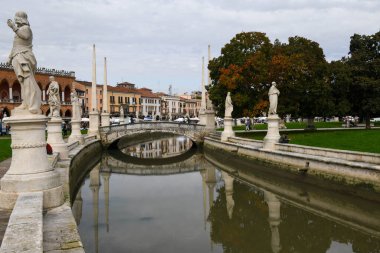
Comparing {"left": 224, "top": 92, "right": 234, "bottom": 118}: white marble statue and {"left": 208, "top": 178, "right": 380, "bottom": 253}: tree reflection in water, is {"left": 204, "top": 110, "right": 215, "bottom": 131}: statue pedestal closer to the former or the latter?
{"left": 224, "top": 92, "right": 234, "bottom": 118}: white marble statue

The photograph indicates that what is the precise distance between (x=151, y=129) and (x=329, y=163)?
25.7m

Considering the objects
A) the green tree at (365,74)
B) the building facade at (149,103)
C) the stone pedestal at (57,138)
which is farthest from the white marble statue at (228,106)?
the building facade at (149,103)

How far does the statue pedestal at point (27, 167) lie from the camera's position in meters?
7.26

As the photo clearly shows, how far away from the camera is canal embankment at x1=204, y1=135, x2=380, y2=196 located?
525 inches

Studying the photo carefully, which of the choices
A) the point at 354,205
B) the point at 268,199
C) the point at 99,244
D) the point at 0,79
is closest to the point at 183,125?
the point at 268,199

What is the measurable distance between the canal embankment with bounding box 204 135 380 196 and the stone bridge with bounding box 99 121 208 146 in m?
16.3

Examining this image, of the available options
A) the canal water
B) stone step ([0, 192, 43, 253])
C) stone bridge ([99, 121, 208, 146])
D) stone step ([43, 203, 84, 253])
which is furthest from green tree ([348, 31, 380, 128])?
stone step ([0, 192, 43, 253])

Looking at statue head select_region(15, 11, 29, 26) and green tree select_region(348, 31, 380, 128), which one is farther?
green tree select_region(348, 31, 380, 128)

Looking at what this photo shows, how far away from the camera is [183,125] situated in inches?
1529

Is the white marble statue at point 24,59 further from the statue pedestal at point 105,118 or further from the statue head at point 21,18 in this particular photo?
the statue pedestal at point 105,118

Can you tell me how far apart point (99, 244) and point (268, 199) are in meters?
7.67

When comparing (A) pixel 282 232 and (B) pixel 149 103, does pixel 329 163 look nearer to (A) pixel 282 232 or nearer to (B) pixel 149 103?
(A) pixel 282 232

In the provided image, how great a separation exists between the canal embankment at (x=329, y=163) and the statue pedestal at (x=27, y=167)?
1053cm

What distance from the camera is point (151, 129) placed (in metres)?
39.1
